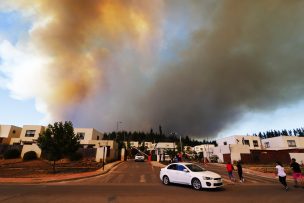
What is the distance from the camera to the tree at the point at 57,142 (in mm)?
Result: 25656

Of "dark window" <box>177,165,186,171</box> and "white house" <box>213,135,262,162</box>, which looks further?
"white house" <box>213,135,262,162</box>

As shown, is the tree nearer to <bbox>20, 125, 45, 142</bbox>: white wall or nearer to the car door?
the car door

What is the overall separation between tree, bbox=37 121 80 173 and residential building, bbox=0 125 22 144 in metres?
50.4

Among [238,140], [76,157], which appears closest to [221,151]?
[238,140]

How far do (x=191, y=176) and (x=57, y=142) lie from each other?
695 inches

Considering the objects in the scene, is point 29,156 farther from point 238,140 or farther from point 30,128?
point 238,140

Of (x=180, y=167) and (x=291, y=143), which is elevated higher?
(x=291, y=143)

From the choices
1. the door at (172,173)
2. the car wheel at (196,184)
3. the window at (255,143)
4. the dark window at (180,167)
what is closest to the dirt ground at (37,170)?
the door at (172,173)

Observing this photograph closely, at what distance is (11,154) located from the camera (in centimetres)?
4531

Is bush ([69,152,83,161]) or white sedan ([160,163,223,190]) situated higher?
bush ([69,152,83,161])

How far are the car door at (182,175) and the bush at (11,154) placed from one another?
42478mm

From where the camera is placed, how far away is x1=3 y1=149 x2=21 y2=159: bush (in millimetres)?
45000

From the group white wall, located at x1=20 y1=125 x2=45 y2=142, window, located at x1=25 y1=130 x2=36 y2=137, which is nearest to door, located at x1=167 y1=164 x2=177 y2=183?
white wall, located at x1=20 y1=125 x2=45 y2=142

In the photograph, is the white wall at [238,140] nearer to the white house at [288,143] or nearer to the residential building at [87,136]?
the white house at [288,143]
